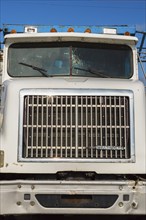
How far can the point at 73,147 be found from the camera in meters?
5.51

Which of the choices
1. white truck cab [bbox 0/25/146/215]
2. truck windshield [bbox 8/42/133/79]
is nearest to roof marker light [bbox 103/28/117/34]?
truck windshield [bbox 8/42/133/79]

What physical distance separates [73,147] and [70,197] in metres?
0.63

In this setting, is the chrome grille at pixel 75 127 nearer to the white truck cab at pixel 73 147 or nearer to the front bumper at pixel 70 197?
the white truck cab at pixel 73 147

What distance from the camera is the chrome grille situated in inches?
217

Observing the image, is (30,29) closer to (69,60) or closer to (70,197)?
(69,60)

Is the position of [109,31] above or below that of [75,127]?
above

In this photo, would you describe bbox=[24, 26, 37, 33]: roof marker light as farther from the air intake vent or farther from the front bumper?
the front bumper

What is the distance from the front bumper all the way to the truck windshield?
70.4 inches

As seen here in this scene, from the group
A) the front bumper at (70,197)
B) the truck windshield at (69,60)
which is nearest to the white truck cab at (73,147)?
the front bumper at (70,197)

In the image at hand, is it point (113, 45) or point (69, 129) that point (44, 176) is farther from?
point (113, 45)

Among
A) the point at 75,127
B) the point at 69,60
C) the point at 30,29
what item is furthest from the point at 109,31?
the point at 75,127

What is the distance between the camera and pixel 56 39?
656 cm
